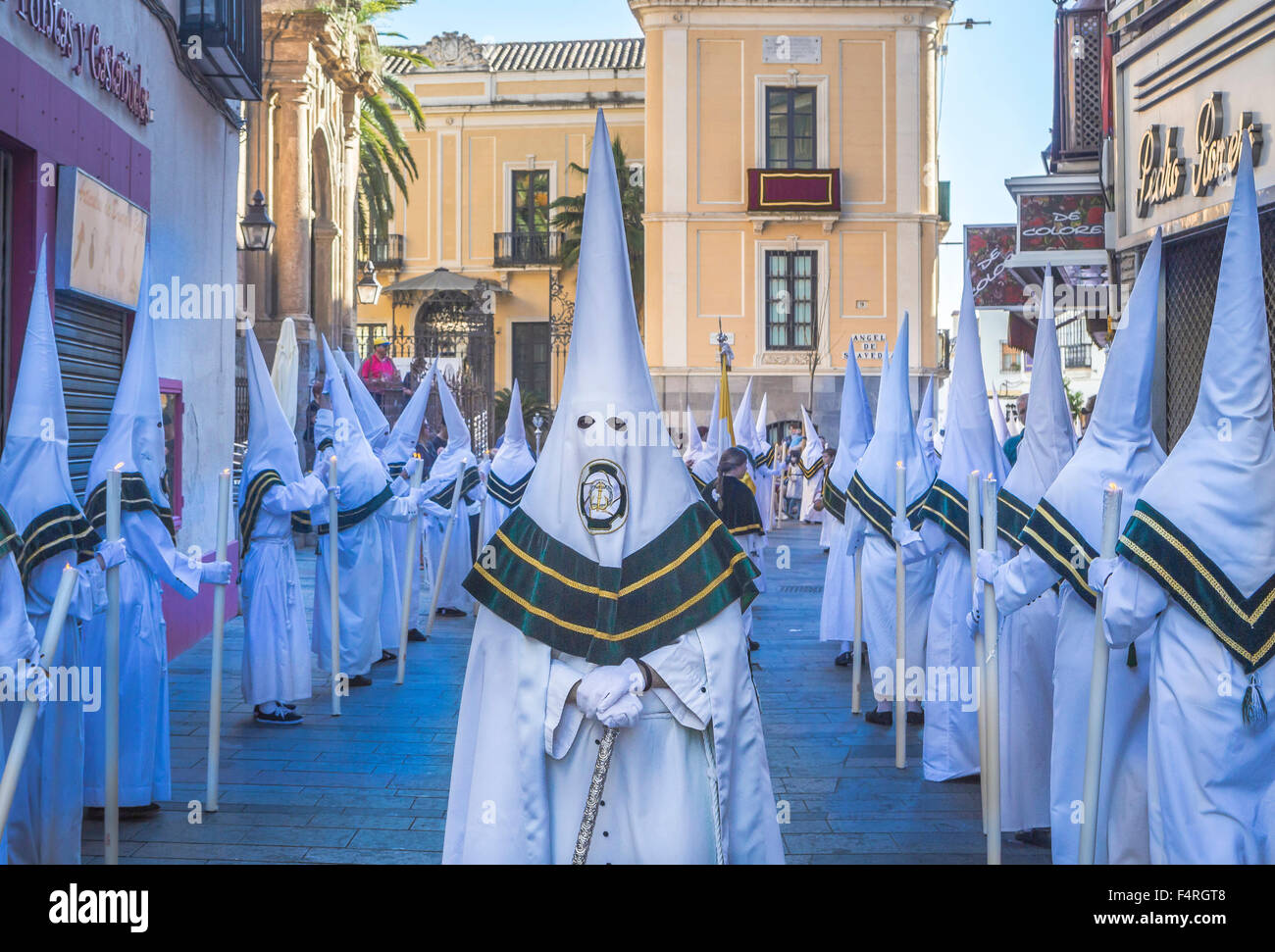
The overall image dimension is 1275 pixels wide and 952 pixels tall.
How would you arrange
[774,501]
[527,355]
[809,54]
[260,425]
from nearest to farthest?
[260,425], [774,501], [809,54], [527,355]

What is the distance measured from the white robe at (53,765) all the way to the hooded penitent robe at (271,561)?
104 inches

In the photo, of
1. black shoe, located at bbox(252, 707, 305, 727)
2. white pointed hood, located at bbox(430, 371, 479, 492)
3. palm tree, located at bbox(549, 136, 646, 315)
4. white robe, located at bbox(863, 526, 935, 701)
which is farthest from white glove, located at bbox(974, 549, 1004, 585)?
palm tree, located at bbox(549, 136, 646, 315)

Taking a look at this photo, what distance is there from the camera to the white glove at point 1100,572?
427 cm

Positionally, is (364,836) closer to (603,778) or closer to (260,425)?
(603,778)

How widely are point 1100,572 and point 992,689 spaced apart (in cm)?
109

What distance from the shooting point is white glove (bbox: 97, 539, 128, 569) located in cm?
537

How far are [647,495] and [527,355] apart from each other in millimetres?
33064

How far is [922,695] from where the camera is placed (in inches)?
298

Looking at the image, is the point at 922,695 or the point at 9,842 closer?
the point at 9,842

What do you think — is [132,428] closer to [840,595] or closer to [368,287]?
[840,595]

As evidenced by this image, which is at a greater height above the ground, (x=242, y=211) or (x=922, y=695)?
(x=242, y=211)

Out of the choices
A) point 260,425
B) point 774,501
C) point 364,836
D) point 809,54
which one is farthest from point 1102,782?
Answer: point 809,54

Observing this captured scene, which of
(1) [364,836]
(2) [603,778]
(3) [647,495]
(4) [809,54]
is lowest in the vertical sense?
(1) [364,836]

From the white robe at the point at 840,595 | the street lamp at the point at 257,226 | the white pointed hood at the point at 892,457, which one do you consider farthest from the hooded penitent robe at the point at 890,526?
the street lamp at the point at 257,226
